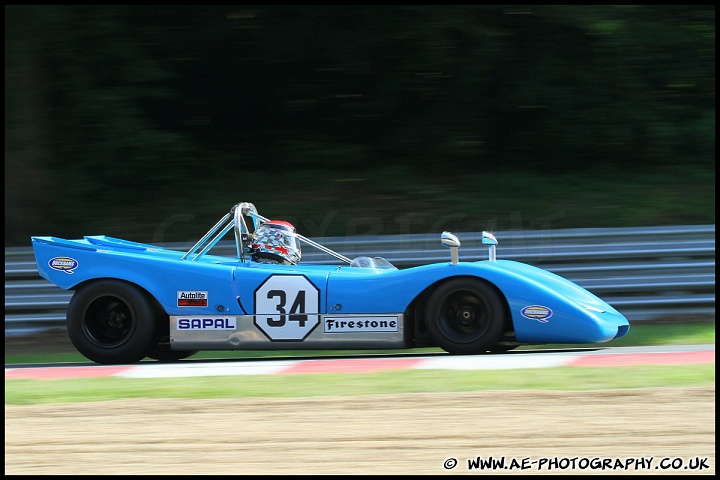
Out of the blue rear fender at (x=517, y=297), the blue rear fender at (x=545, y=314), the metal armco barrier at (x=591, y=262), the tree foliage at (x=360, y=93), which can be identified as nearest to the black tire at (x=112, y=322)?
the blue rear fender at (x=517, y=297)

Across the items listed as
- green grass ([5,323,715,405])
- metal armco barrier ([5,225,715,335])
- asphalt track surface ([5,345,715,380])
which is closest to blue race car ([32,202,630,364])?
asphalt track surface ([5,345,715,380])

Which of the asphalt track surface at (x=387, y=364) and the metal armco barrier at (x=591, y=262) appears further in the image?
the metal armco barrier at (x=591, y=262)

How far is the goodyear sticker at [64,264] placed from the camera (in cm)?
691

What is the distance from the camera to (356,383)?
5.54 m

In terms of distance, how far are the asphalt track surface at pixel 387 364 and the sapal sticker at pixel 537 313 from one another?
0.24 metres

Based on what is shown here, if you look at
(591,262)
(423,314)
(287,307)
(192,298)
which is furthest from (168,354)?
(591,262)

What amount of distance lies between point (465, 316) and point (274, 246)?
1.47 m

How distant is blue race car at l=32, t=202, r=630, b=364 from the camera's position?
643 cm

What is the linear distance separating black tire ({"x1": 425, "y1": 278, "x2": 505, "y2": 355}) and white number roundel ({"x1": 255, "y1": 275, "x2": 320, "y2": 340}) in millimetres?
770

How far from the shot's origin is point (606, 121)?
1212cm

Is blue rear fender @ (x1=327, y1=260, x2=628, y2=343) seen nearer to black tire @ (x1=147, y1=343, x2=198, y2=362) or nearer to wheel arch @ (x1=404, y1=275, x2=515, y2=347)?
wheel arch @ (x1=404, y1=275, x2=515, y2=347)

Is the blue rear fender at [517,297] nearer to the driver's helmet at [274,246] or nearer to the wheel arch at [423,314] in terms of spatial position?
the wheel arch at [423,314]

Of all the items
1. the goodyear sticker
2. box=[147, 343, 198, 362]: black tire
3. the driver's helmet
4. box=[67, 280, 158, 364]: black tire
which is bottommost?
box=[147, 343, 198, 362]: black tire

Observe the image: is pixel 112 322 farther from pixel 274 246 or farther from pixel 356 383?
pixel 356 383
